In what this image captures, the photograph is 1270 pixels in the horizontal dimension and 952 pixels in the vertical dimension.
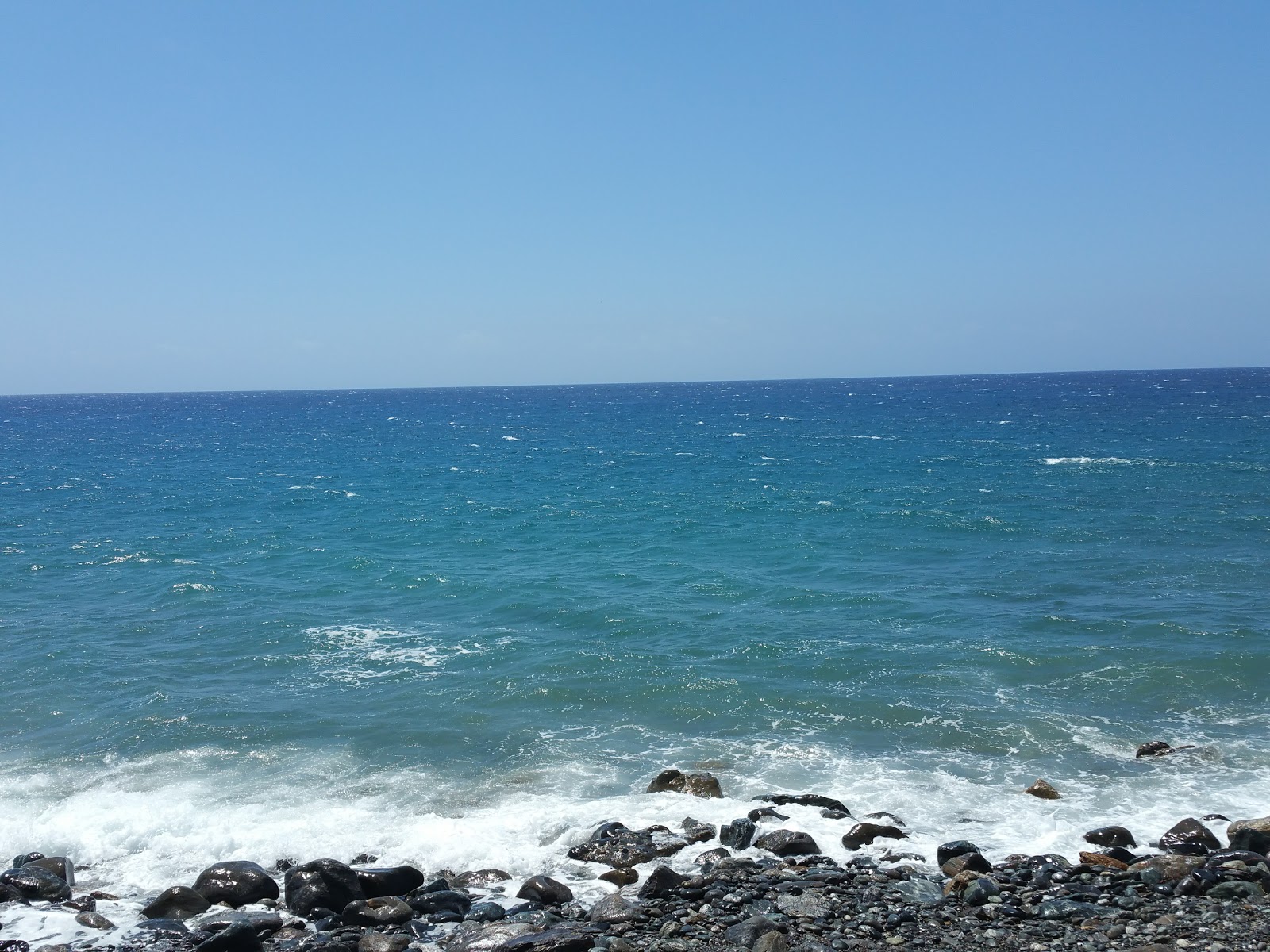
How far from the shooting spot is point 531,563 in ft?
120

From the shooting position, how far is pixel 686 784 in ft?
54.5

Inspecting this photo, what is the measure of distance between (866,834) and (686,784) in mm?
3472

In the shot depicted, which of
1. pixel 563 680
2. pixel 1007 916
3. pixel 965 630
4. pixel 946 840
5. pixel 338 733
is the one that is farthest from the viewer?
pixel 965 630

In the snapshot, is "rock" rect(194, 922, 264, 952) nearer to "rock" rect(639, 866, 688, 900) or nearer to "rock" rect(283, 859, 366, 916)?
"rock" rect(283, 859, 366, 916)

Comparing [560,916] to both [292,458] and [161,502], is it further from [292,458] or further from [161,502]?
[292,458]

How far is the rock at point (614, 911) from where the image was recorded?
11.8 m

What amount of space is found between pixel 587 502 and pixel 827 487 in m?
14.3

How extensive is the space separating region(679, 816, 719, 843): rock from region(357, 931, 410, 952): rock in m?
4.72

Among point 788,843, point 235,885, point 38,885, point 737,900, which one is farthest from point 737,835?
point 38,885

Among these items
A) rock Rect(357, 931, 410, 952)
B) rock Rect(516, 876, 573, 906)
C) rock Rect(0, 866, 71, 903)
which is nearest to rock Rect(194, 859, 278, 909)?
rock Rect(0, 866, 71, 903)

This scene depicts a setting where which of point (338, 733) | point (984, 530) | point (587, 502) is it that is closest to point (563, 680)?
point (338, 733)

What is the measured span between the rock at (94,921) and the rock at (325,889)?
7.09 ft

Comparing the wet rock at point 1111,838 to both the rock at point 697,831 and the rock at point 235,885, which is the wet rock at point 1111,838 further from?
the rock at point 235,885

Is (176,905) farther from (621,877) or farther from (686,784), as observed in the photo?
(686,784)
